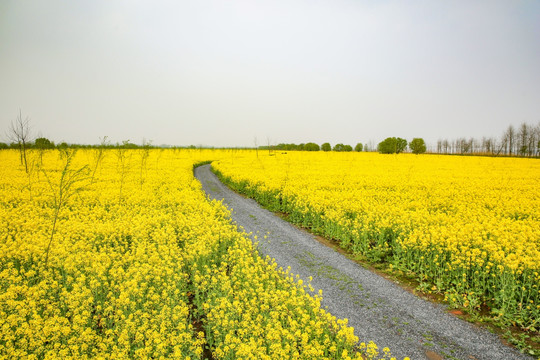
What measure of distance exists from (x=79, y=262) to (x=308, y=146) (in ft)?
312

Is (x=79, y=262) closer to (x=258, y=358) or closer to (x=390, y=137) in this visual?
(x=258, y=358)

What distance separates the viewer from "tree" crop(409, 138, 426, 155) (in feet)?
266

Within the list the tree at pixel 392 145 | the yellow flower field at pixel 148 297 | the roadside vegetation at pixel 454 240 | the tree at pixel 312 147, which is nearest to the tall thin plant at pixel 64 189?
the yellow flower field at pixel 148 297

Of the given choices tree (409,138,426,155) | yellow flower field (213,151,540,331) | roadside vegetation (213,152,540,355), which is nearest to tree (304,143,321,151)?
tree (409,138,426,155)

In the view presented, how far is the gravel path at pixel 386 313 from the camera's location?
17.2 feet

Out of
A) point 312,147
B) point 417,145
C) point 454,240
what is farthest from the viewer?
point 312,147

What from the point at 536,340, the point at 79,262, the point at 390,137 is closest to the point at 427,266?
the point at 536,340

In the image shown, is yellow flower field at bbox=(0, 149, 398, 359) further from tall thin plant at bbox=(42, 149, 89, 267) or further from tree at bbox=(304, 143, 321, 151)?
tree at bbox=(304, 143, 321, 151)

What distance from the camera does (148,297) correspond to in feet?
18.8

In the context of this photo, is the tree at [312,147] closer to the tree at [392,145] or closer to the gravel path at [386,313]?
the tree at [392,145]

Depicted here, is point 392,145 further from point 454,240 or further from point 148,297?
point 148,297

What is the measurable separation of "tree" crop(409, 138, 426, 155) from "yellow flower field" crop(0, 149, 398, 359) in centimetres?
8276

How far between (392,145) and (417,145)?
10998mm

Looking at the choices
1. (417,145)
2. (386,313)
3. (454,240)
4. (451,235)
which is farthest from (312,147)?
(386,313)
